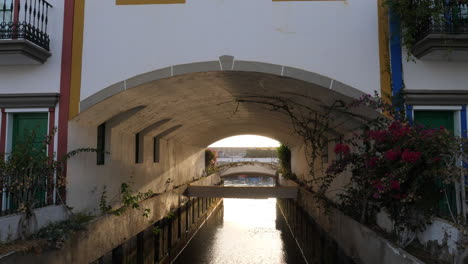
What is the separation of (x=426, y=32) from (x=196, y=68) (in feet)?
13.3

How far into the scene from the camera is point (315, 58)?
7469 millimetres

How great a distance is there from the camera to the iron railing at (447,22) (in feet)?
21.7

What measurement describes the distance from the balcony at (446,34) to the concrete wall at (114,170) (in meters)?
6.69

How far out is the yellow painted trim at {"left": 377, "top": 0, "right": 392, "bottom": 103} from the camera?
740cm

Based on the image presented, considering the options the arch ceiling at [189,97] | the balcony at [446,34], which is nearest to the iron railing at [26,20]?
the arch ceiling at [189,97]

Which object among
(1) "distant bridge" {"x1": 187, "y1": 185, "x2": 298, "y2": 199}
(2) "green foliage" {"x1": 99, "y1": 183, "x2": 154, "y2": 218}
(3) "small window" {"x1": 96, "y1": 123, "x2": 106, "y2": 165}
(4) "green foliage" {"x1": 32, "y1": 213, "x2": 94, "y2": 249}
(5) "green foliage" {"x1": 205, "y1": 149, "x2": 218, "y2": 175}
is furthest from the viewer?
(5) "green foliage" {"x1": 205, "y1": 149, "x2": 218, "y2": 175}

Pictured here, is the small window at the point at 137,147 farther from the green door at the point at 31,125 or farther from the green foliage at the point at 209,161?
the green foliage at the point at 209,161

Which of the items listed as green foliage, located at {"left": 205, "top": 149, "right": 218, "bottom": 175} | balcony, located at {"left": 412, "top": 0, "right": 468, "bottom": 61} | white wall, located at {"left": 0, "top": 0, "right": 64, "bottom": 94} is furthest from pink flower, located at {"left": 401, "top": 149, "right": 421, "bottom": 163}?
green foliage, located at {"left": 205, "top": 149, "right": 218, "bottom": 175}

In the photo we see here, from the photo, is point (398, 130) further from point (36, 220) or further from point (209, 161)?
point (209, 161)

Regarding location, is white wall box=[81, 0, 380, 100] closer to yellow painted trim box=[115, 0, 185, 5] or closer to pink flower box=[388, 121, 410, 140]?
yellow painted trim box=[115, 0, 185, 5]

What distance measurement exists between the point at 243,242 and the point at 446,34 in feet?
41.6

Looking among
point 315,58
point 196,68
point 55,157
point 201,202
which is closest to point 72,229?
point 55,157

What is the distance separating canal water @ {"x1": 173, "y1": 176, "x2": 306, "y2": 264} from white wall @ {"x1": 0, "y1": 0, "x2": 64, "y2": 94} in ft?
27.0

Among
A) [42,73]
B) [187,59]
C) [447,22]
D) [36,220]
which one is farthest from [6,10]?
[447,22]
